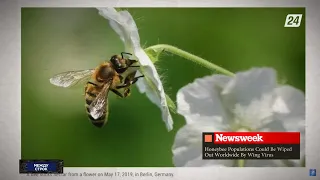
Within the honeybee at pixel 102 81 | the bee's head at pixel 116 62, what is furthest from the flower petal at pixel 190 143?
the bee's head at pixel 116 62

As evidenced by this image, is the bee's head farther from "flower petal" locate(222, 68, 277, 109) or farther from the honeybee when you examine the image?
"flower petal" locate(222, 68, 277, 109)

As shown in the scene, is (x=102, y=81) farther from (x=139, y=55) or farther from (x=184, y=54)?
(x=184, y=54)

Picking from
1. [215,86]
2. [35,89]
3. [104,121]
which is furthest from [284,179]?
[35,89]

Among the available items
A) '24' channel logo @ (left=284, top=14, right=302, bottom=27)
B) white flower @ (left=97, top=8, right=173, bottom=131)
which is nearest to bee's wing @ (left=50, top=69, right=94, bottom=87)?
white flower @ (left=97, top=8, right=173, bottom=131)
